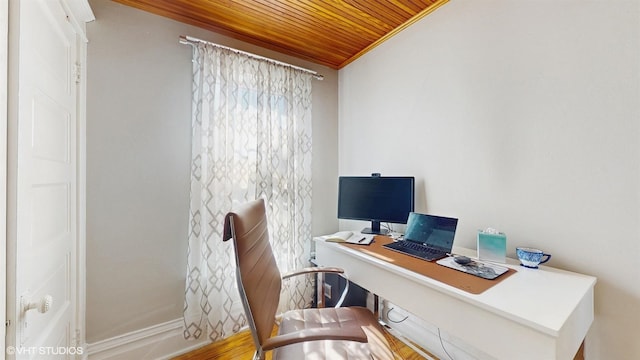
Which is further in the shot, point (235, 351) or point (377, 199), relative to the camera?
point (377, 199)

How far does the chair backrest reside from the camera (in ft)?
3.06

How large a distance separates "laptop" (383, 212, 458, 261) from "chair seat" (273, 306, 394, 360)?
45cm

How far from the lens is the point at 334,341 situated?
116cm

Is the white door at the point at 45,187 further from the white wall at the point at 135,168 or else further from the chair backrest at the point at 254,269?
the chair backrest at the point at 254,269

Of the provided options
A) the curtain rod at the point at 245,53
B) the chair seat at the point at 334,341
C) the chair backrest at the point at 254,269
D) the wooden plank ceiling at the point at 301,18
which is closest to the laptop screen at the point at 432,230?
the chair seat at the point at 334,341

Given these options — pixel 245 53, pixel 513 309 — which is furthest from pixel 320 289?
pixel 245 53

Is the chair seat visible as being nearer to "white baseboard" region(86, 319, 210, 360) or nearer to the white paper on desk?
the white paper on desk

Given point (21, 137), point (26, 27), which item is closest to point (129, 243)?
point (21, 137)

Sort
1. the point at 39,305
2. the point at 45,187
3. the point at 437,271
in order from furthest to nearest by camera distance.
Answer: the point at 437,271 < the point at 45,187 < the point at 39,305

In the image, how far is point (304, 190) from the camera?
2.26m

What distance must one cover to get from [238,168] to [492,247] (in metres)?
1.77

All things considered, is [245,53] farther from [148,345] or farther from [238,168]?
[148,345]

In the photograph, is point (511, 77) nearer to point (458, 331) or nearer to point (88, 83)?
point (458, 331)

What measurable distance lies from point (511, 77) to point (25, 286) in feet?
7.69
